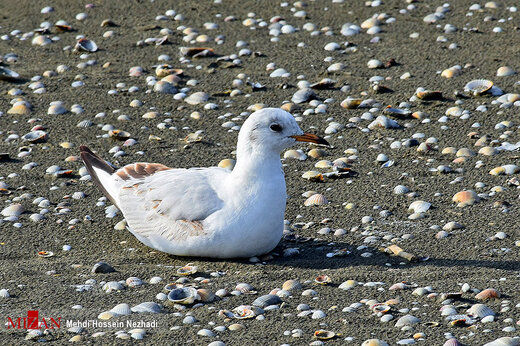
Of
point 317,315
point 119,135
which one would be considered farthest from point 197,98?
point 317,315

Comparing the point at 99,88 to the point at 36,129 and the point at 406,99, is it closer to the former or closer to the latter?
the point at 36,129

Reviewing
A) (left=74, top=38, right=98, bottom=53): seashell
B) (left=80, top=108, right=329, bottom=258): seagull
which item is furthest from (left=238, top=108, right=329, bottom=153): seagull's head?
(left=74, top=38, right=98, bottom=53): seashell

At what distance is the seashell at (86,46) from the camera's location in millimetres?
10500

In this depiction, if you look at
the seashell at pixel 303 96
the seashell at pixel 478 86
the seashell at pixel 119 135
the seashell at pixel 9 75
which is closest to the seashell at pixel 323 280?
the seashell at pixel 119 135

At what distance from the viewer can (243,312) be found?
502cm

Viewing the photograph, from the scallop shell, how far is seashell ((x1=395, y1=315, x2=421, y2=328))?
0.87 meters

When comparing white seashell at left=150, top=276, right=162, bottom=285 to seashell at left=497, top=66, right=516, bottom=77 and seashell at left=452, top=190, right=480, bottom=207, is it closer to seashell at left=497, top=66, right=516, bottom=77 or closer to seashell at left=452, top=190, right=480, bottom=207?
seashell at left=452, top=190, right=480, bottom=207

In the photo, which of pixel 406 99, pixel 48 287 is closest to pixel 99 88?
pixel 406 99

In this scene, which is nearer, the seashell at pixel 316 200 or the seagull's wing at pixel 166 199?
the seagull's wing at pixel 166 199

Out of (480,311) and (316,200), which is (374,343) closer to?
(480,311)

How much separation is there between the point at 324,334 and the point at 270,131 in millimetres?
1727

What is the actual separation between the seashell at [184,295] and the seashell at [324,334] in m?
0.87

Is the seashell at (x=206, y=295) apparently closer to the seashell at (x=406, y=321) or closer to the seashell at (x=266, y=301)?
the seashell at (x=266, y=301)

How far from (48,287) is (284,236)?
188 centimetres
